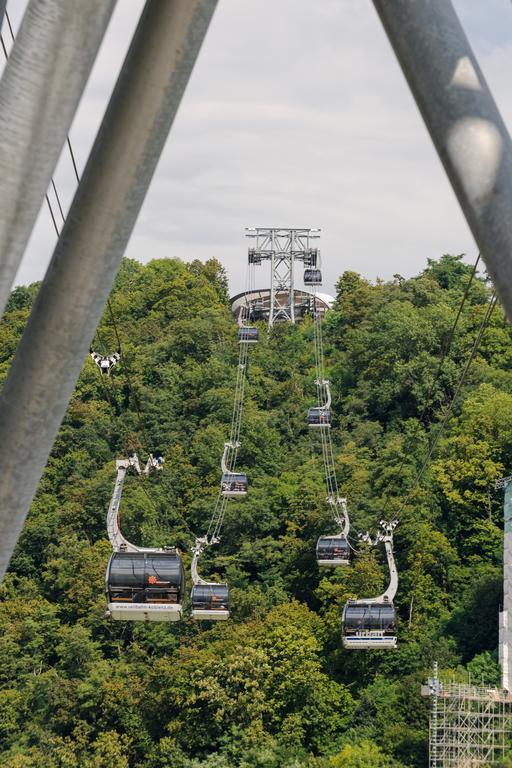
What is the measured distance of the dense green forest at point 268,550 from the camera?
193 ft

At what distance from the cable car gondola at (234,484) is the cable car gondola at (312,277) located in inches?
A: 1158

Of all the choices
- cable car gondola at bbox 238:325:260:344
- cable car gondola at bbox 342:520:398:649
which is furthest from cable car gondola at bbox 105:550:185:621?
cable car gondola at bbox 238:325:260:344

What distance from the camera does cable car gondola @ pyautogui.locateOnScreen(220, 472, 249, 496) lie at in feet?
202

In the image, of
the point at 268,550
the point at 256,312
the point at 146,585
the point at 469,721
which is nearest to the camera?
the point at 146,585

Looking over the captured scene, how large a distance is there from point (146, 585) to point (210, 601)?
11467mm

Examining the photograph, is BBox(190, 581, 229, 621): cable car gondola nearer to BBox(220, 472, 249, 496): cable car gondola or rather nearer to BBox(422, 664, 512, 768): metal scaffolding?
BBox(422, 664, 512, 768): metal scaffolding

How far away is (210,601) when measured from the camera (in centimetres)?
4684

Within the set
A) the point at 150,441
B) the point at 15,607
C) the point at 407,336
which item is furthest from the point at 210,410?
the point at 15,607

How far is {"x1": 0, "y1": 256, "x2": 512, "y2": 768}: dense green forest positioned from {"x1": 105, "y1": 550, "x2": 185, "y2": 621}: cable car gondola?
1955 centimetres

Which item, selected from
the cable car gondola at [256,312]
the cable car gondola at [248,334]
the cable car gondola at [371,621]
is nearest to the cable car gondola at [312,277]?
the cable car gondola at [248,334]

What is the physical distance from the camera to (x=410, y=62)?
15.0 feet

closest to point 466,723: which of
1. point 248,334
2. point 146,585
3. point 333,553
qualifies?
point 333,553

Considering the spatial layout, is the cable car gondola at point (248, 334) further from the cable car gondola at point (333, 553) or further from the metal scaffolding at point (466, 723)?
→ the cable car gondola at point (333, 553)

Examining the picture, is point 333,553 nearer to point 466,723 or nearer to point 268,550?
point 466,723
